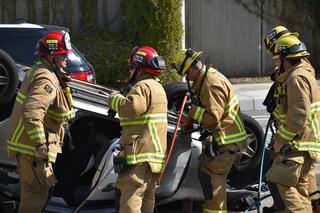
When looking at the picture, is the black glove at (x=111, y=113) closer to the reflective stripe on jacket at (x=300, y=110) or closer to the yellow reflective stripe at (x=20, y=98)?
the yellow reflective stripe at (x=20, y=98)

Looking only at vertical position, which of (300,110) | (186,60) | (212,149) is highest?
(186,60)

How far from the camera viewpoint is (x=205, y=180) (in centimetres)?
661

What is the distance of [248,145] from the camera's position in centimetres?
741

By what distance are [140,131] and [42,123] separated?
77 cm

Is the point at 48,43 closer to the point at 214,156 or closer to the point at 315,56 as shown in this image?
the point at 214,156

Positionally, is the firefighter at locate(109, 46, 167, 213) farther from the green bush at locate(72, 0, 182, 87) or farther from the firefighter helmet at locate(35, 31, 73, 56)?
the green bush at locate(72, 0, 182, 87)

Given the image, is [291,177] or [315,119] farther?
[315,119]

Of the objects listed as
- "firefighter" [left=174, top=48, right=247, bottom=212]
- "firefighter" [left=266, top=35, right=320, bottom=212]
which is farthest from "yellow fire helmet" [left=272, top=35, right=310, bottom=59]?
"firefighter" [left=174, top=48, right=247, bottom=212]

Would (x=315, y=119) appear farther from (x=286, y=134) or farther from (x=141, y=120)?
(x=141, y=120)

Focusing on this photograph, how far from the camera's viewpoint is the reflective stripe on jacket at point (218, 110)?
6473 mm

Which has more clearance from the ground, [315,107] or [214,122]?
[315,107]

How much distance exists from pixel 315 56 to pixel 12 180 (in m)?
14.6

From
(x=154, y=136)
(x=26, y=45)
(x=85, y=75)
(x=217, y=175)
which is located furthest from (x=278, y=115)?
(x=26, y=45)

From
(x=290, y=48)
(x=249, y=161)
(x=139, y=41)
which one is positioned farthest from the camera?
(x=139, y=41)
